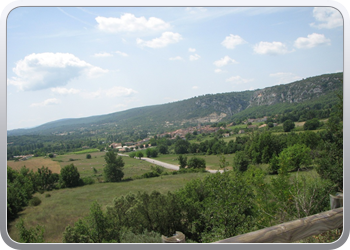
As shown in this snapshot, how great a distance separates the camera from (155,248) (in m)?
2.29

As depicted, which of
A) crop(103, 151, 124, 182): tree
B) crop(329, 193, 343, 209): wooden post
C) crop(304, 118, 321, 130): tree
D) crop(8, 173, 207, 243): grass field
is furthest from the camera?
crop(304, 118, 321, 130): tree

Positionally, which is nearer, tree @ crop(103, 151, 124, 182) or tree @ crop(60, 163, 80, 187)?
tree @ crop(60, 163, 80, 187)

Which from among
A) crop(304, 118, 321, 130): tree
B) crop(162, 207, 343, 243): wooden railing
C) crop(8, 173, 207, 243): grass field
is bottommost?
crop(8, 173, 207, 243): grass field

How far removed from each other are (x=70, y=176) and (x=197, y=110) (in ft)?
82.7

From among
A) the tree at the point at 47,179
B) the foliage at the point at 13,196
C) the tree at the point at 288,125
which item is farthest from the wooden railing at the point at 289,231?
the tree at the point at 288,125

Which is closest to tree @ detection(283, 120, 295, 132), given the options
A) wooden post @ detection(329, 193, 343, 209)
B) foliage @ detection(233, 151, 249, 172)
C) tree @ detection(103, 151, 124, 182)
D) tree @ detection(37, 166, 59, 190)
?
foliage @ detection(233, 151, 249, 172)

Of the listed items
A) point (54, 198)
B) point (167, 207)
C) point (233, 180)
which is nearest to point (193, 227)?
point (167, 207)

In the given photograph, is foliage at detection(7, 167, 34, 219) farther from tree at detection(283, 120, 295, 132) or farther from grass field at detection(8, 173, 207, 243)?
tree at detection(283, 120, 295, 132)

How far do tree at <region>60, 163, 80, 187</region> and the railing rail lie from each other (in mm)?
10710

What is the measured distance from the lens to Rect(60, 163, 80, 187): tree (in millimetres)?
10823

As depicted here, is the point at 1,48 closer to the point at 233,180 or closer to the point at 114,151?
the point at 233,180

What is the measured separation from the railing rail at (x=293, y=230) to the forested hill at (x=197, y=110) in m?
1.88

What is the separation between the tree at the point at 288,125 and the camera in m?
22.3

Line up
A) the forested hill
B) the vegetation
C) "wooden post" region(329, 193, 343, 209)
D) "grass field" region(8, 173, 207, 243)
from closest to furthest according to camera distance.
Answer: "wooden post" region(329, 193, 343, 209) → the vegetation → "grass field" region(8, 173, 207, 243) → the forested hill
